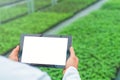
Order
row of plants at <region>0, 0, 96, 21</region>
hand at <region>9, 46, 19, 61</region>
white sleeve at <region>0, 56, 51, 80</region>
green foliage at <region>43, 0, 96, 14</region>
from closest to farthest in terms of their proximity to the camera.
A: white sleeve at <region>0, 56, 51, 80</region>, hand at <region>9, 46, 19, 61</region>, row of plants at <region>0, 0, 96, 21</region>, green foliage at <region>43, 0, 96, 14</region>

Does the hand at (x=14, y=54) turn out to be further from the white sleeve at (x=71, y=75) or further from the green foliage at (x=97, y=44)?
the green foliage at (x=97, y=44)

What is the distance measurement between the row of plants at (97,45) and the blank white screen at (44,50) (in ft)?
4.93

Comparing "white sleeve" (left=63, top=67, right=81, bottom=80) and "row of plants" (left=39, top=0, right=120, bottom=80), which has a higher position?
"white sleeve" (left=63, top=67, right=81, bottom=80)

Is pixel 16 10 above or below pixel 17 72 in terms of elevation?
below

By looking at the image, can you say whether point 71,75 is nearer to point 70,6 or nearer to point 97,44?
point 97,44

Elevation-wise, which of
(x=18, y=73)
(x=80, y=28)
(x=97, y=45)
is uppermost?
(x=18, y=73)

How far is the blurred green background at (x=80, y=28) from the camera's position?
12.3 ft

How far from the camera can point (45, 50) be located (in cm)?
198

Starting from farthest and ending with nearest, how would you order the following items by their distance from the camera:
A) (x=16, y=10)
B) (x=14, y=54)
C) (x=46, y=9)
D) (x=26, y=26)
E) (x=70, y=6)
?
(x=70, y=6)
(x=46, y=9)
(x=16, y=10)
(x=26, y=26)
(x=14, y=54)

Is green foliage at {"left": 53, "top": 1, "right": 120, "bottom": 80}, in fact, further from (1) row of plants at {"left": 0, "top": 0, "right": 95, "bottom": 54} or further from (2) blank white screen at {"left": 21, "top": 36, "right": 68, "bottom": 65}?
(2) blank white screen at {"left": 21, "top": 36, "right": 68, "bottom": 65}

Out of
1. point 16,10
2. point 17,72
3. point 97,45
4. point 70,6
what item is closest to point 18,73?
point 17,72

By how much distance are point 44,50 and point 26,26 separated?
413cm

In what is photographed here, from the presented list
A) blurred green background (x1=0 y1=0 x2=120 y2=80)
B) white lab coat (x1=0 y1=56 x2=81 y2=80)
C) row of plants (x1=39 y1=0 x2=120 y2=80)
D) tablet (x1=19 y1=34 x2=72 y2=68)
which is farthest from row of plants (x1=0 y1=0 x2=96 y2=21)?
white lab coat (x1=0 y1=56 x2=81 y2=80)

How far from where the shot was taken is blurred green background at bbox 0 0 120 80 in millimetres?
3746
